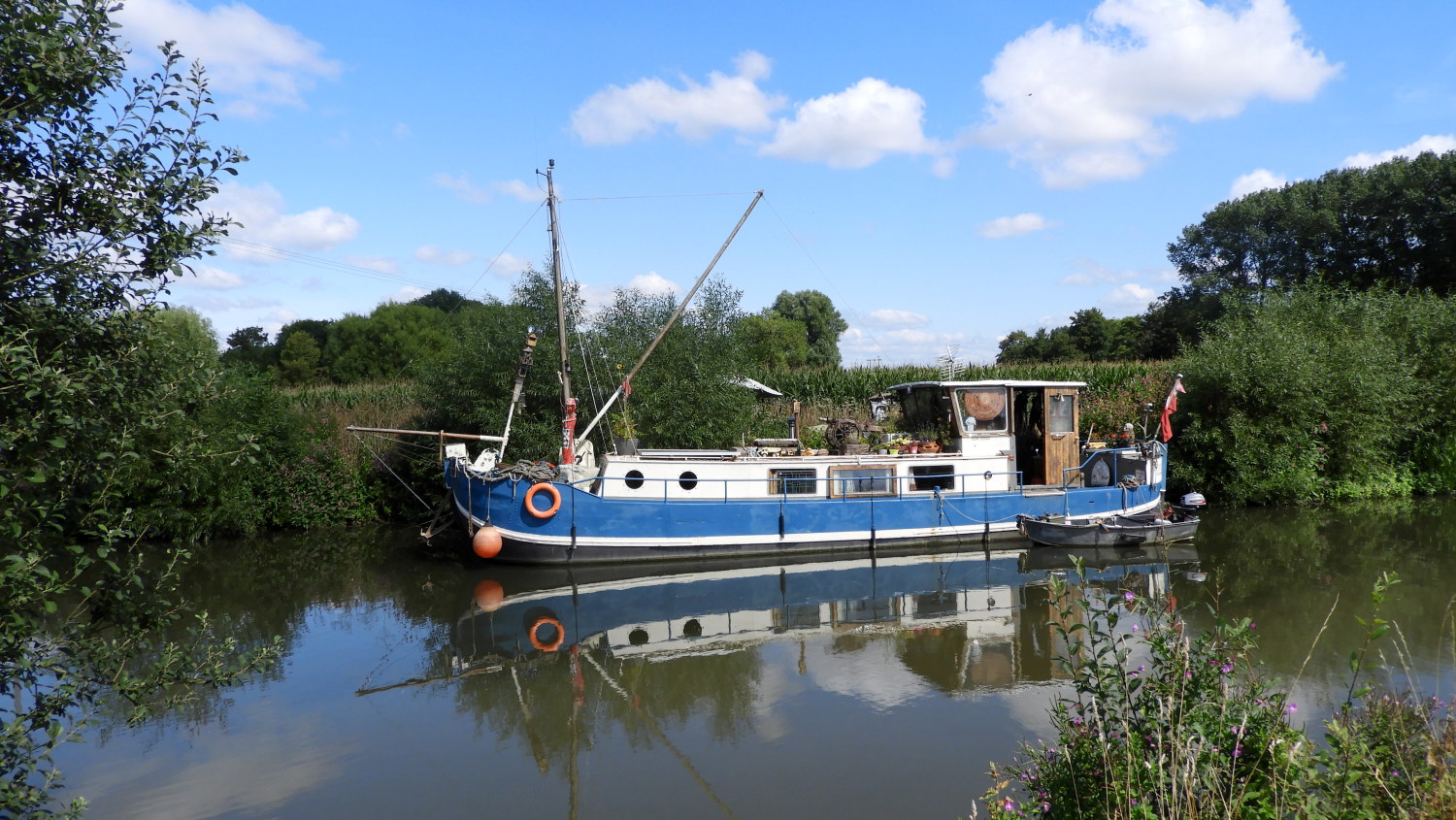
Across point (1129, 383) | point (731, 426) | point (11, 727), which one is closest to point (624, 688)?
point (11, 727)

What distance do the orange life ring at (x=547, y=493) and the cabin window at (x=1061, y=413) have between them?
951cm

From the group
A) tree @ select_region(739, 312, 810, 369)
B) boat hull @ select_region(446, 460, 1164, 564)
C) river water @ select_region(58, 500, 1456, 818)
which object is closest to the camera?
river water @ select_region(58, 500, 1456, 818)

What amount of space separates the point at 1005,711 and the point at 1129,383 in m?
19.3

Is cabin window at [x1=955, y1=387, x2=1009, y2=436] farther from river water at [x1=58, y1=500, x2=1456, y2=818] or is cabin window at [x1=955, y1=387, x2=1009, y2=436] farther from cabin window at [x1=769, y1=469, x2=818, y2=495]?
cabin window at [x1=769, y1=469, x2=818, y2=495]

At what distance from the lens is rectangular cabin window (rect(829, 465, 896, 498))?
1593 centimetres

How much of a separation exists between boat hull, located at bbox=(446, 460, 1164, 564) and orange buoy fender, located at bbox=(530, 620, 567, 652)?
2.67 metres

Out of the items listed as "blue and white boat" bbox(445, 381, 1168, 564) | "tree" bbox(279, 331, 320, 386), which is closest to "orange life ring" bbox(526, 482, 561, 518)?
"blue and white boat" bbox(445, 381, 1168, 564)

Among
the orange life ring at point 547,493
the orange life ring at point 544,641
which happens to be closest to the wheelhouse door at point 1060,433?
the orange life ring at point 547,493

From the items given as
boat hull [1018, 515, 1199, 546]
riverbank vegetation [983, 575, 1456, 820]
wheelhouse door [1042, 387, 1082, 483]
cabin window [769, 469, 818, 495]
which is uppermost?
wheelhouse door [1042, 387, 1082, 483]

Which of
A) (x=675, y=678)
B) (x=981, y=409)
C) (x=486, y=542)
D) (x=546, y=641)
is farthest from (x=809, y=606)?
(x=981, y=409)

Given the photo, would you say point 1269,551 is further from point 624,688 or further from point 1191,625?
point 624,688

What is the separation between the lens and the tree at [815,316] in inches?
2120

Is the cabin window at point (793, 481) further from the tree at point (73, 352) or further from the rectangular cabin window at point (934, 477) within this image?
the tree at point (73, 352)

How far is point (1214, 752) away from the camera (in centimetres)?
377
